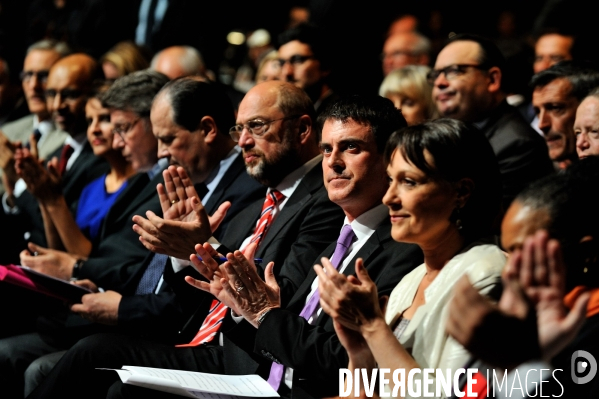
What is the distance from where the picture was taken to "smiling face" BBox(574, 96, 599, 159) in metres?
3.13

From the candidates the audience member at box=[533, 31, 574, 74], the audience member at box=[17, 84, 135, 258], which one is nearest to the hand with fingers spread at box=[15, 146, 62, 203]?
the audience member at box=[17, 84, 135, 258]

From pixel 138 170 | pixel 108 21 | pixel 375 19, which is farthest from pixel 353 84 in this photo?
pixel 108 21

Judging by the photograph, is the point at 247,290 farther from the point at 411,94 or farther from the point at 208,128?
the point at 411,94

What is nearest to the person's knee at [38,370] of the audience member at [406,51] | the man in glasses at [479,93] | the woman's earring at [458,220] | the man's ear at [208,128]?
the man's ear at [208,128]

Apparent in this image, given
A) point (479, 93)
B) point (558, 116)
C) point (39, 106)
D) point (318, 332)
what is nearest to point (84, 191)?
point (39, 106)

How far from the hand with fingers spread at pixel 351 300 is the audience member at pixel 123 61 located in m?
4.01

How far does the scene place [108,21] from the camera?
310 inches

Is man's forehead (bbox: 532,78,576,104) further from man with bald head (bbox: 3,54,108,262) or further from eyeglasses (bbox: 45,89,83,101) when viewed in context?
eyeglasses (bbox: 45,89,83,101)

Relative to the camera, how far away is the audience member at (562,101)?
12.8 feet

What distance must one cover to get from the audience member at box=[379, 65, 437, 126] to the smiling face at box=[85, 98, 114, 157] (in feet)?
5.05

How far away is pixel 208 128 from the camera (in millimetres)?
4145

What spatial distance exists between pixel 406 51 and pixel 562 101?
2.12m

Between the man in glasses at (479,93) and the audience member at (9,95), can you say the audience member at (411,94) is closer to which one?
the man in glasses at (479,93)

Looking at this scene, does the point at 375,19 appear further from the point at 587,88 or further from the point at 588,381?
the point at 588,381
